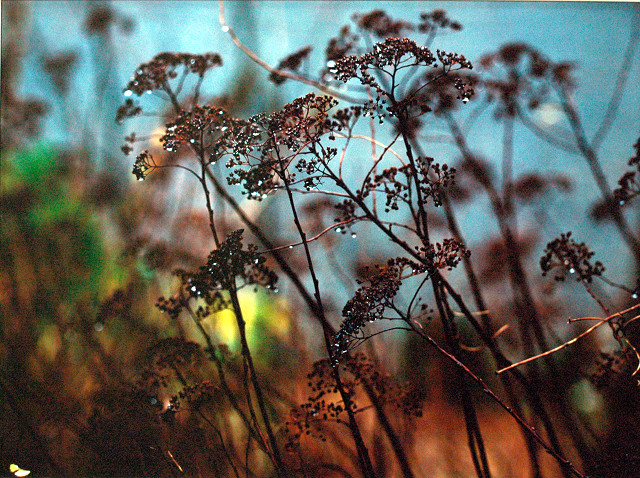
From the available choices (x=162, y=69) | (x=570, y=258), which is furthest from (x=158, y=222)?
(x=570, y=258)

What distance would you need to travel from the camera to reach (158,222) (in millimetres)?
1326

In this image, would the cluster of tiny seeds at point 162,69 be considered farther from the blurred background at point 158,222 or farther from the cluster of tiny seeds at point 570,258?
the cluster of tiny seeds at point 570,258

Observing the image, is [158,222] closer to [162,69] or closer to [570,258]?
[162,69]

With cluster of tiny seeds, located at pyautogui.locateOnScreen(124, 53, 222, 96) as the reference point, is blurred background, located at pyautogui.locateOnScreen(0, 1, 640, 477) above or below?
below

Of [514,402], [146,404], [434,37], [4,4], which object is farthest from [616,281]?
[4,4]

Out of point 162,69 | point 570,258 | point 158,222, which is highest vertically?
point 162,69

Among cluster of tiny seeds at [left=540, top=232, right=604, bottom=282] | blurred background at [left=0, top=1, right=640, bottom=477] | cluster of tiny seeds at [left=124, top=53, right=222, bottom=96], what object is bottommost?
cluster of tiny seeds at [left=540, top=232, right=604, bottom=282]

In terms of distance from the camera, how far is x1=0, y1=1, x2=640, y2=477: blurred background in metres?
1.28

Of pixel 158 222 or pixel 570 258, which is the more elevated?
pixel 158 222

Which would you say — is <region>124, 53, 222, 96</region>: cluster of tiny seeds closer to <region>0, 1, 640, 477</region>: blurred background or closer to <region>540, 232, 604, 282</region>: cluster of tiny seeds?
<region>0, 1, 640, 477</region>: blurred background

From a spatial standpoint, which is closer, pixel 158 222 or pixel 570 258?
pixel 570 258

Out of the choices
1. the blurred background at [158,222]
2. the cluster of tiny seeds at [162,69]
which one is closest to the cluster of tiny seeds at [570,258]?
the blurred background at [158,222]

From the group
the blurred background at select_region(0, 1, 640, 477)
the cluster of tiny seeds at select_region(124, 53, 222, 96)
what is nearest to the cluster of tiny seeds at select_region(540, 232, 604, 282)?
the blurred background at select_region(0, 1, 640, 477)

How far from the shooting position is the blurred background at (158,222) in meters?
1.28
